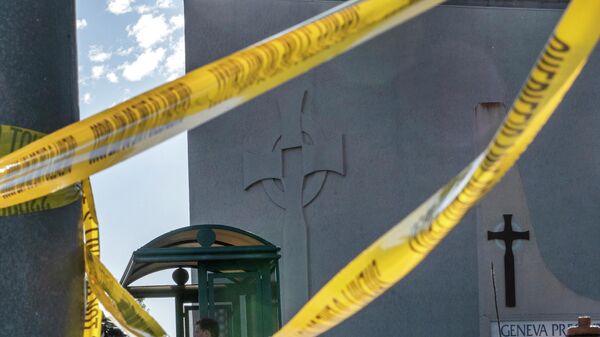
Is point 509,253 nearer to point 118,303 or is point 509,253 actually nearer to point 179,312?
point 179,312

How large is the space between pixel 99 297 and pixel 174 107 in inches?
25.8

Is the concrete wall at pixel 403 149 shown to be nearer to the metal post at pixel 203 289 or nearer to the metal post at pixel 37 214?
the metal post at pixel 203 289

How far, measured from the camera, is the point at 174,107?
2.13m

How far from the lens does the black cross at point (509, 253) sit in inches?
642

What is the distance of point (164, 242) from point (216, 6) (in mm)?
6615

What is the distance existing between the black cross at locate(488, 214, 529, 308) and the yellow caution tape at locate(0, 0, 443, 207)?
1424cm

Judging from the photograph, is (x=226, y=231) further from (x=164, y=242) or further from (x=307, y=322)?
(x=307, y=322)

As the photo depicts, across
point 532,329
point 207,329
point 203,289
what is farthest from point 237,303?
point 532,329

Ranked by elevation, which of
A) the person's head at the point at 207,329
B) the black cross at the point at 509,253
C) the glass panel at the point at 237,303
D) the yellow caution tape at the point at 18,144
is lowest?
the yellow caution tape at the point at 18,144

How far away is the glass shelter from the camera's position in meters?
10.2

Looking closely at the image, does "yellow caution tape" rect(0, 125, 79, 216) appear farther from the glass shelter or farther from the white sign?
the white sign

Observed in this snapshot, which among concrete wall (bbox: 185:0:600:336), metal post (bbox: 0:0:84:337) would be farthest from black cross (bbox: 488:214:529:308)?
metal post (bbox: 0:0:84:337)

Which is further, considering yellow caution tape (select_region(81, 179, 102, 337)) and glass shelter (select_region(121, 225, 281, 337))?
glass shelter (select_region(121, 225, 281, 337))

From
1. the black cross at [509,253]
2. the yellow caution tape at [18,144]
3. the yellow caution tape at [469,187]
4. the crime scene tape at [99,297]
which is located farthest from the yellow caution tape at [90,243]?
the black cross at [509,253]
